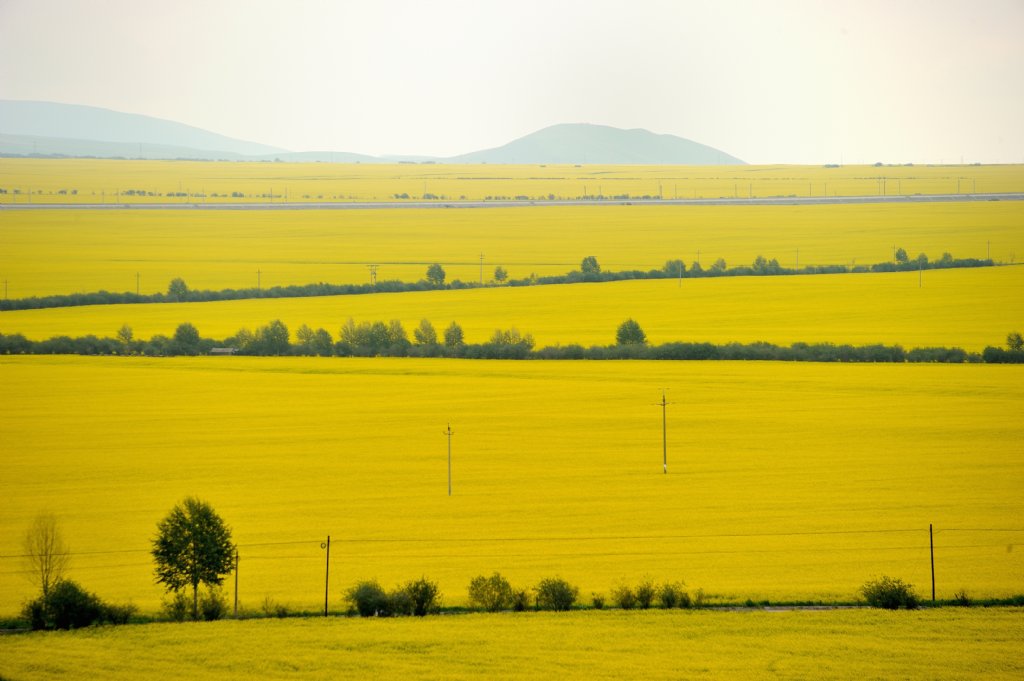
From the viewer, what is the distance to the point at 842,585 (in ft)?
77.9

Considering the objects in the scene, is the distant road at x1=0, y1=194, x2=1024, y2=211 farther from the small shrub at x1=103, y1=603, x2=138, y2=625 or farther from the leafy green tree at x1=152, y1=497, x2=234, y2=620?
the small shrub at x1=103, y1=603, x2=138, y2=625

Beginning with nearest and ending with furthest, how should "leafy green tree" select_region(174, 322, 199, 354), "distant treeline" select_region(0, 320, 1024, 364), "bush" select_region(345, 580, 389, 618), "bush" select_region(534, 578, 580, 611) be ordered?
"bush" select_region(345, 580, 389, 618) → "bush" select_region(534, 578, 580, 611) → "distant treeline" select_region(0, 320, 1024, 364) → "leafy green tree" select_region(174, 322, 199, 354)

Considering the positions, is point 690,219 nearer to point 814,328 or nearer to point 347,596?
point 814,328

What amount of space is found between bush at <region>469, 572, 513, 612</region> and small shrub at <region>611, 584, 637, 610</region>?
1.88 m

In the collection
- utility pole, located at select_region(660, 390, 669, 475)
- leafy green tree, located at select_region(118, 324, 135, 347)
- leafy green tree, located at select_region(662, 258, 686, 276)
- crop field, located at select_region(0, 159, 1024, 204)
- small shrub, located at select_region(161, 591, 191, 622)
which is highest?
crop field, located at select_region(0, 159, 1024, 204)

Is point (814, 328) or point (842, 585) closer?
point (842, 585)

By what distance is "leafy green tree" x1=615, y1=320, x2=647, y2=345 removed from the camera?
5244 cm

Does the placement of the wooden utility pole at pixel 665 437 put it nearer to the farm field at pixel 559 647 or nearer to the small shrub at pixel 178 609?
the farm field at pixel 559 647

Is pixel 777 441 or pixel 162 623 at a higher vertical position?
pixel 777 441

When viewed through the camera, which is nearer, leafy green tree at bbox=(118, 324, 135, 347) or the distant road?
leafy green tree at bbox=(118, 324, 135, 347)

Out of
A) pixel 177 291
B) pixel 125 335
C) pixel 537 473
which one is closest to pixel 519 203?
pixel 177 291

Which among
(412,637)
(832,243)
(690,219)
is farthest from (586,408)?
(690,219)

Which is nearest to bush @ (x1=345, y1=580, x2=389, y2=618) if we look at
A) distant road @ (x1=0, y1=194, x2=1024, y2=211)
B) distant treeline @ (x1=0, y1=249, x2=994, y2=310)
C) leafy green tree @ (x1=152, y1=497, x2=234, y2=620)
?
leafy green tree @ (x1=152, y1=497, x2=234, y2=620)

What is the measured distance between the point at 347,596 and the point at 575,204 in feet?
350
